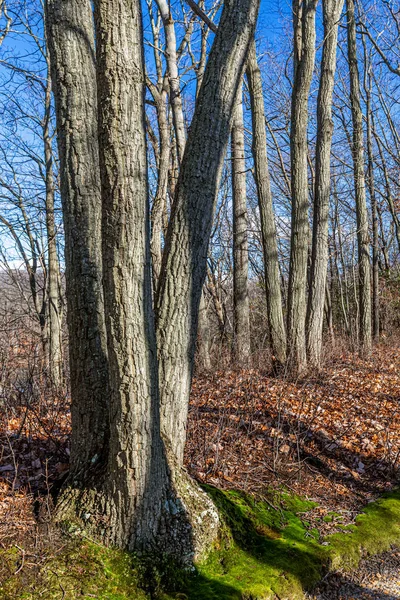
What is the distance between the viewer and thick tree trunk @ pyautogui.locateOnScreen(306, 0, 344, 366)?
910 cm

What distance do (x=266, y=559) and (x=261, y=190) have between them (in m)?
6.94

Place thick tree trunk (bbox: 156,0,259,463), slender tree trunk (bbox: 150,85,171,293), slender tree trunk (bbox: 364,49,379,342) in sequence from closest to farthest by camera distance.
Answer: thick tree trunk (bbox: 156,0,259,463) < slender tree trunk (bbox: 150,85,171,293) < slender tree trunk (bbox: 364,49,379,342)

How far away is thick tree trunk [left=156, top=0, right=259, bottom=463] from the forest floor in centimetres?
115

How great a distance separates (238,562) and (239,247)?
7183 millimetres

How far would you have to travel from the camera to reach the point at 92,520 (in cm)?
307

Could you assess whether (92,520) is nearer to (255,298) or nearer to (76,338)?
(76,338)

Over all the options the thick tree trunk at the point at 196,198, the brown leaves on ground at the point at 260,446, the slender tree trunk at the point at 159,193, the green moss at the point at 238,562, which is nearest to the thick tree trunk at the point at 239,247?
the slender tree trunk at the point at 159,193

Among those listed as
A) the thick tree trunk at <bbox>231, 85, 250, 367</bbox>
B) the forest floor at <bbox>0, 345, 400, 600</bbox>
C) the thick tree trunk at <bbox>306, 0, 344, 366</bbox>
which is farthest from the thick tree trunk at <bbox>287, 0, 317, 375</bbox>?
the forest floor at <bbox>0, 345, 400, 600</bbox>

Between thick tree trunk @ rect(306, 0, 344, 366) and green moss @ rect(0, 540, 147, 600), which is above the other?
thick tree trunk @ rect(306, 0, 344, 366)

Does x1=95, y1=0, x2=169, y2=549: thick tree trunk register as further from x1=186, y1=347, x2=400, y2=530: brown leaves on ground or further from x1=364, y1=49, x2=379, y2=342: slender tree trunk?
x1=364, y1=49, x2=379, y2=342: slender tree trunk

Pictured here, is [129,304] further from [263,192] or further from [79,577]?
[263,192]

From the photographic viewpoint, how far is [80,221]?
3373 millimetres

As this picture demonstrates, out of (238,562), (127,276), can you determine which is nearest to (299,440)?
(238,562)

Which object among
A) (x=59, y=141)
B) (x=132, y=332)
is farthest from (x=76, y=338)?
(x=59, y=141)
